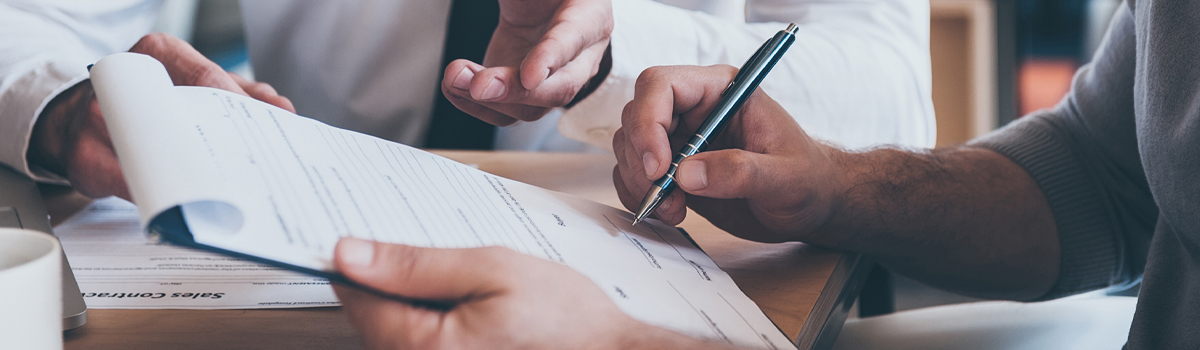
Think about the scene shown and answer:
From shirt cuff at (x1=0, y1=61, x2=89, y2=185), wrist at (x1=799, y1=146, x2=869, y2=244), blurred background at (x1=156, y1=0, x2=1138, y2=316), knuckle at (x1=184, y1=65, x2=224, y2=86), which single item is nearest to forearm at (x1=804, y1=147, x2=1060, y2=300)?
wrist at (x1=799, y1=146, x2=869, y2=244)

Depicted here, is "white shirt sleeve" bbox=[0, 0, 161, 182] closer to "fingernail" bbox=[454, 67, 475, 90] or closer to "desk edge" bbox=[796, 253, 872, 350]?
"fingernail" bbox=[454, 67, 475, 90]

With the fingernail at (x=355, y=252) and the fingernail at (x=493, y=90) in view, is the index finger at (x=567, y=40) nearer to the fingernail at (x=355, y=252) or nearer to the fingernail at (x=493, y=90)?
the fingernail at (x=493, y=90)

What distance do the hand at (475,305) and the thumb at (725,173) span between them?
111mm

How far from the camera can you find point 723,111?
Result: 373mm

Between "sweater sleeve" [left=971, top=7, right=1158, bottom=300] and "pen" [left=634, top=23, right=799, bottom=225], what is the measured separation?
243 millimetres

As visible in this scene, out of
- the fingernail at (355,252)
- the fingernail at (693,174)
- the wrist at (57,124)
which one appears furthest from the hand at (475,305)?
the wrist at (57,124)

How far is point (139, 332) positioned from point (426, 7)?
0.60m

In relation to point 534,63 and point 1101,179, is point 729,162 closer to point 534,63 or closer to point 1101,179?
point 534,63

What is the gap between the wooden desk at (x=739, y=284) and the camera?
29cm

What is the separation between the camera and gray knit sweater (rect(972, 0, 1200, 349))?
36 centimetres

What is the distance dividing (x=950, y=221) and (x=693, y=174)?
8.0 inches

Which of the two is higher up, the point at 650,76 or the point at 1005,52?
the point at 650,76

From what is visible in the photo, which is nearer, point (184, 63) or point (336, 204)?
point (336, 204)

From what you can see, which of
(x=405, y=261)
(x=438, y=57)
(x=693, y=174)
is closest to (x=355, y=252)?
(x=405, y=261)
